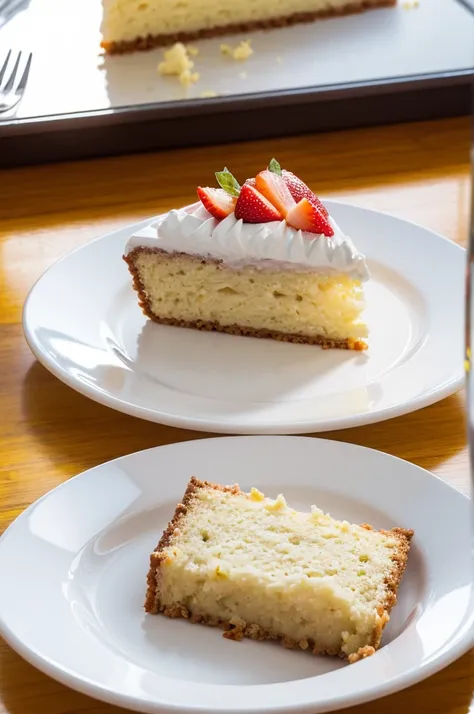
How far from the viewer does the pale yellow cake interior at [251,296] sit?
169 centimetres

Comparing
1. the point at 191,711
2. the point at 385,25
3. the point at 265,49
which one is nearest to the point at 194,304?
the point at 191,711

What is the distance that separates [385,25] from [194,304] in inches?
52.3

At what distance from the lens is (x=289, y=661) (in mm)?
1032

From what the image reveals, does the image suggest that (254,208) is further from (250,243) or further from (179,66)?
(179,66)

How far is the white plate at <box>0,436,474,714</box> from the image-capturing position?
3.09 ft

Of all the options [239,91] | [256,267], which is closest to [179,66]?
[239,91]

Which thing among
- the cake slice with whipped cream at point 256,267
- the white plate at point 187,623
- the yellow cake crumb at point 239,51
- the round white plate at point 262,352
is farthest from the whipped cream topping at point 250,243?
the yellow cake crumb at point 239,51

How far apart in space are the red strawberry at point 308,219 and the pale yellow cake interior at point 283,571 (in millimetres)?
648

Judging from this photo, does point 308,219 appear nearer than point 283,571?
No

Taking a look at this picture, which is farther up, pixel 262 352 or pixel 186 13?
pixel 186 13

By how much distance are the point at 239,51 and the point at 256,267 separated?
103 centimetres

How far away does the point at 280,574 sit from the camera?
3.43ft

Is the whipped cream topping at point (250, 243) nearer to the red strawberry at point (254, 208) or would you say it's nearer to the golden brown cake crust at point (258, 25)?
the red strawberry at point (254, 208)

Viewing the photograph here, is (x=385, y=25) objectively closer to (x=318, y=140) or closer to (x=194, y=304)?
(x=318, y=140)
